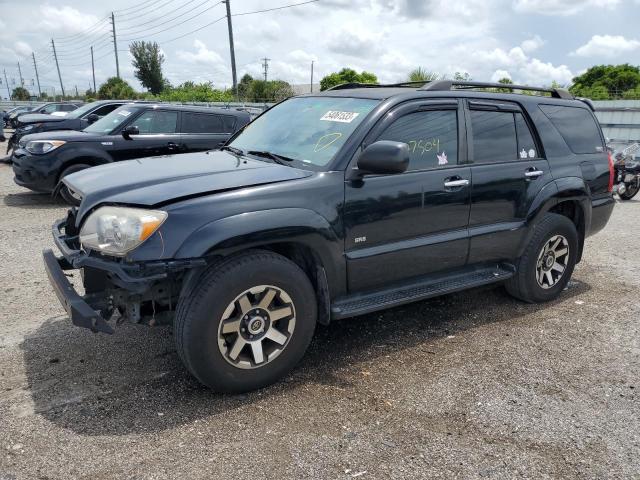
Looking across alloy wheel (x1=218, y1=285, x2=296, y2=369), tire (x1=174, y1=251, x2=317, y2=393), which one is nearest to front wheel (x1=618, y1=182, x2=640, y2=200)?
tire (x1=174, y1=251, x2=317, y2=393)

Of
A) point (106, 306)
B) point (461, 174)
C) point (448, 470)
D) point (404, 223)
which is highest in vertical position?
point (461, 174)

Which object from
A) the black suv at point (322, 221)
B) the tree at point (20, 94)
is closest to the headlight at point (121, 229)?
the black suv at point (322, 221)

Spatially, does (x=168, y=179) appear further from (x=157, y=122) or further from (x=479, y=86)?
(x=157, y=122)

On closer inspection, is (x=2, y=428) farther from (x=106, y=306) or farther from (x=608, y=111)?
(x=608, y=111)

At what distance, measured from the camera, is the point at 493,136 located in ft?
13.8

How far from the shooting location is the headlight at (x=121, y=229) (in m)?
2.77

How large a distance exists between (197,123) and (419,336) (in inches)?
260

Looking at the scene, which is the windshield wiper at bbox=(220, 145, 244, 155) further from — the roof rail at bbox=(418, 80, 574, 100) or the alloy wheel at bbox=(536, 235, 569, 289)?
the alloy wheel at bbox=(536, 235, 569, 289)

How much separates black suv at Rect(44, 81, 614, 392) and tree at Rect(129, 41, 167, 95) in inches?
2091

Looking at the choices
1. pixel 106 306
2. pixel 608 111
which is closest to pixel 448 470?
pixel 106 306

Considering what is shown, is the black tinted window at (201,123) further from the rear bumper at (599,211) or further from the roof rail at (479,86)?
the rear bumper at (599,211)

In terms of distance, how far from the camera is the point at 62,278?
3.11m

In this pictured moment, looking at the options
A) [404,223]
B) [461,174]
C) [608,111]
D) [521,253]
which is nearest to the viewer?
[404,223]

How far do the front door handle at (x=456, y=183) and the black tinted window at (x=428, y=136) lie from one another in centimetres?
13
